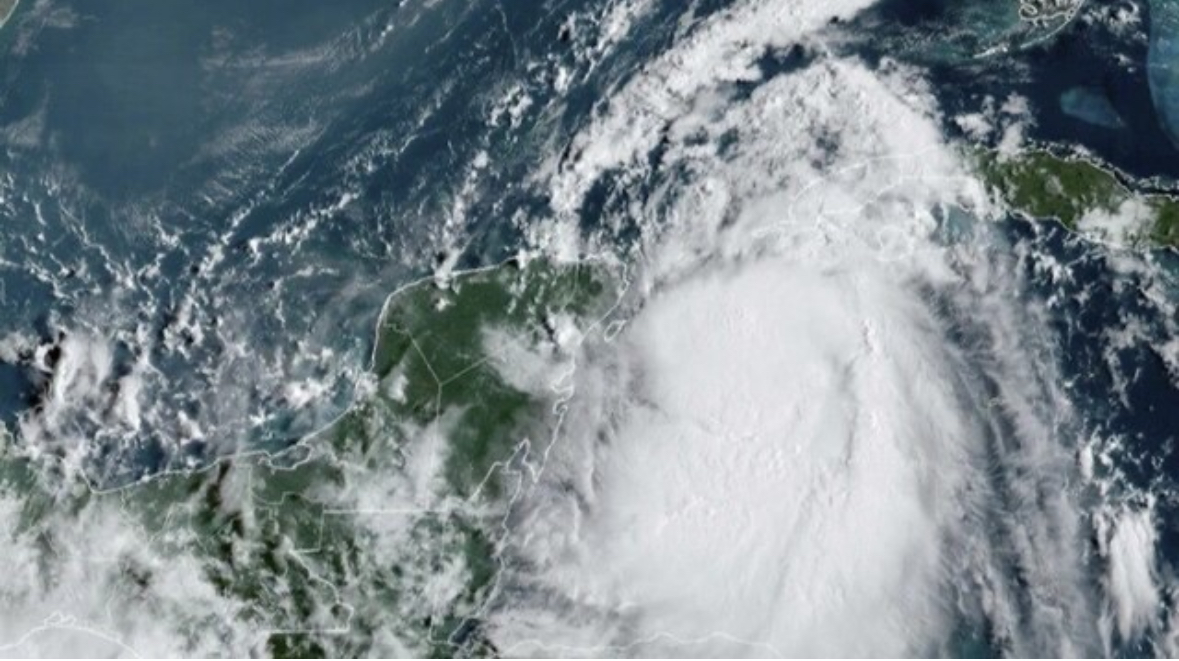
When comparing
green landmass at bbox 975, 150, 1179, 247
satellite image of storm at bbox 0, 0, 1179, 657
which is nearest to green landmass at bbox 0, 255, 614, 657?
satellite image of storm at bbox 0, 0, 1179, 657

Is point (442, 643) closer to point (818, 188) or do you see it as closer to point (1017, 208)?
point (818, 188)

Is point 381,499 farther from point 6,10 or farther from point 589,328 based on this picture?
point 6,10

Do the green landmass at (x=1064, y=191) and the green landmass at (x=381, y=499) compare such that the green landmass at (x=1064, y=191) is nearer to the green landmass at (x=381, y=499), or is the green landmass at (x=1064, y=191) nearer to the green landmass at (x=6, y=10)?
the green landmass at (x=381, y=499)

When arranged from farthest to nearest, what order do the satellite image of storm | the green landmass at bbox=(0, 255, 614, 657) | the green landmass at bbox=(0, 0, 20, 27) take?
the green landmass at bbox=(0, 0, 20, 27)
the green landmass at bbox=(0, 255, 614, 657)
the satellite image of storm

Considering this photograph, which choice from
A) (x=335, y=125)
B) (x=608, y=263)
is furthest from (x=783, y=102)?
(x=335, y=125)

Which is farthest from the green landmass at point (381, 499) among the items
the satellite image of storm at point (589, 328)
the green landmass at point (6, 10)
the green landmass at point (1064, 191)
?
the green landmass at point (6, 10)

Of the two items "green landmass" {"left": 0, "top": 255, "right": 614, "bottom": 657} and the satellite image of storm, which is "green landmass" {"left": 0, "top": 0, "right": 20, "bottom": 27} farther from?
"green landmass" {"left": 0, "top": 255, "right": 614, "bottom": 657}

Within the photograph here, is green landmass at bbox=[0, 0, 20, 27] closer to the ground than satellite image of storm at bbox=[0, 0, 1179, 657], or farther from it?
farther from it
